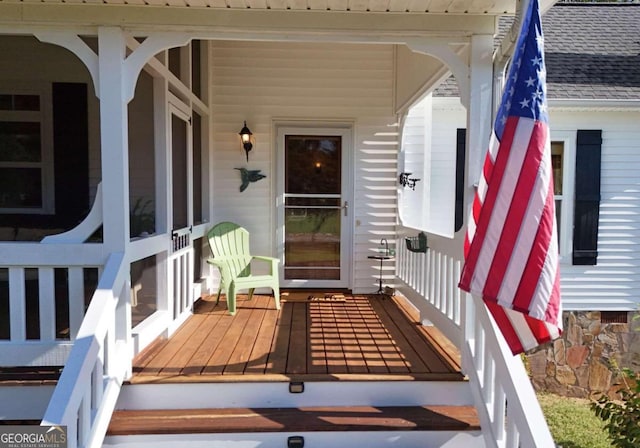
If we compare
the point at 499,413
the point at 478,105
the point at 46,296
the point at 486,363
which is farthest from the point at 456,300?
the point at 46,296

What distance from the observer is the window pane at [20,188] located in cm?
261

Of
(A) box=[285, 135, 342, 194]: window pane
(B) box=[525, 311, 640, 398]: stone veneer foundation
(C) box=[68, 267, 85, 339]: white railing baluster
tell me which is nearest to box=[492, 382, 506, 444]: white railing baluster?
(C) box=[68, 267, 85, 339]: white railing baluster

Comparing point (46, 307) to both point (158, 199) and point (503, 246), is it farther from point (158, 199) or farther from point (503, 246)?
point (503, 246)

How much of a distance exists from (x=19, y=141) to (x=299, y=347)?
2.31 metres

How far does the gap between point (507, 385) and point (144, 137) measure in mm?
2760

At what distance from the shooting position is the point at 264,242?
15.8 ft

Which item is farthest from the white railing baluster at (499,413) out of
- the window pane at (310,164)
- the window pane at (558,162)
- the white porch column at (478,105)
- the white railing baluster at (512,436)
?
the window pane at (558,162)

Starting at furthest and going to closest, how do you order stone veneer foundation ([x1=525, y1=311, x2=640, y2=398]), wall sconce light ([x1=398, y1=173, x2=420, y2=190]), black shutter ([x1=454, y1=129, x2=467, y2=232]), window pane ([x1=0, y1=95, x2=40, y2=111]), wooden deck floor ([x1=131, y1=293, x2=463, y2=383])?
stone veneer foundation ([x1=525, y1=311, x2=640, y2=398]) → black shutter ([x1=454, y1=129, x2=467, y2=232]) → wall sconce light ([x1=398, y1=173, x2=420, y2=190]) → window pane ([x1=0, y1=95, x2=40, y2=111]) → wooden deck floor ([x1=131, y1=293, x2=463, y2=383])

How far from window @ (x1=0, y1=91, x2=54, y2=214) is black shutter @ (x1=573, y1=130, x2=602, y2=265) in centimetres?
561

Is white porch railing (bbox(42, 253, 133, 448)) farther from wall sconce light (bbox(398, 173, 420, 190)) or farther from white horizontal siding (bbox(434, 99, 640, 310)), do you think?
white horizontal siding (bbox(434, 99, 640, 310))

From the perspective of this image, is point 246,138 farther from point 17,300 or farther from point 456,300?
point 456,300

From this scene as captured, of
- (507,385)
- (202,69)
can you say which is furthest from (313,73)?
(507,385)

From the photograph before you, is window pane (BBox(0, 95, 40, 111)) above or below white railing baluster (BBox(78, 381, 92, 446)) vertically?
above

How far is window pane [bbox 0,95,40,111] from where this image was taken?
8.45 ft
